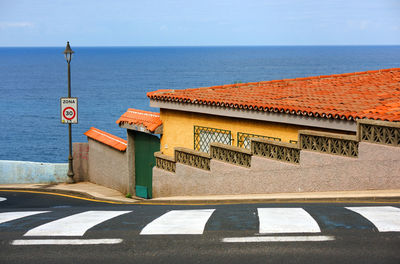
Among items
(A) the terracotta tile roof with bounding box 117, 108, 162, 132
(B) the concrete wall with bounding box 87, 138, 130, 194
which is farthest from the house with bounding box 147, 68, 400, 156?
(B) the concrete wall with bounding box 87, 138, 130, 194

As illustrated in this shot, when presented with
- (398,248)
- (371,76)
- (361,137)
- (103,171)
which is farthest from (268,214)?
(103,171)

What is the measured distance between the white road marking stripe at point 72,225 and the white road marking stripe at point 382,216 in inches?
186

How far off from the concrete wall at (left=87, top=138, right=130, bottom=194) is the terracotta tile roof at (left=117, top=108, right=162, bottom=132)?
159 cm

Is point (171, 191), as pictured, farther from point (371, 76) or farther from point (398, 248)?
point (398, 248)

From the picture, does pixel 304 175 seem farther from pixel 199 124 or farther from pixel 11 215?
pixel 11 215

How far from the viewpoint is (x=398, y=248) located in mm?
7488

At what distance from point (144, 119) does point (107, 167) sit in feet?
13.6

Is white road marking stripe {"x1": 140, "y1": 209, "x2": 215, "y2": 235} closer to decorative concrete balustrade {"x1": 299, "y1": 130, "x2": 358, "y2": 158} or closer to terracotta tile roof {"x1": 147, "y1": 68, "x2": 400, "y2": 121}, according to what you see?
decorative concrete balustrade {"x1": 299, "y1": 130, "x2": 358, "y2": 158}

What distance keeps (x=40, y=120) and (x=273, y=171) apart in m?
68.9

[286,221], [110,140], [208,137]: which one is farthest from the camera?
[110,140]

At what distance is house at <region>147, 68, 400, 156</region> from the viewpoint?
15.1 metres

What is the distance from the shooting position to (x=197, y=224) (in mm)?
9148

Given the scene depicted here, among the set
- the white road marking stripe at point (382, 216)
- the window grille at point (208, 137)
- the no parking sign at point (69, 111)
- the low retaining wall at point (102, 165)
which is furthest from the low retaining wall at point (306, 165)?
the no parking sign at point (69, 111)

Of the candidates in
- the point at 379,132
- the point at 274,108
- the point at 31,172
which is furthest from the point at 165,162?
the point at 31,172
